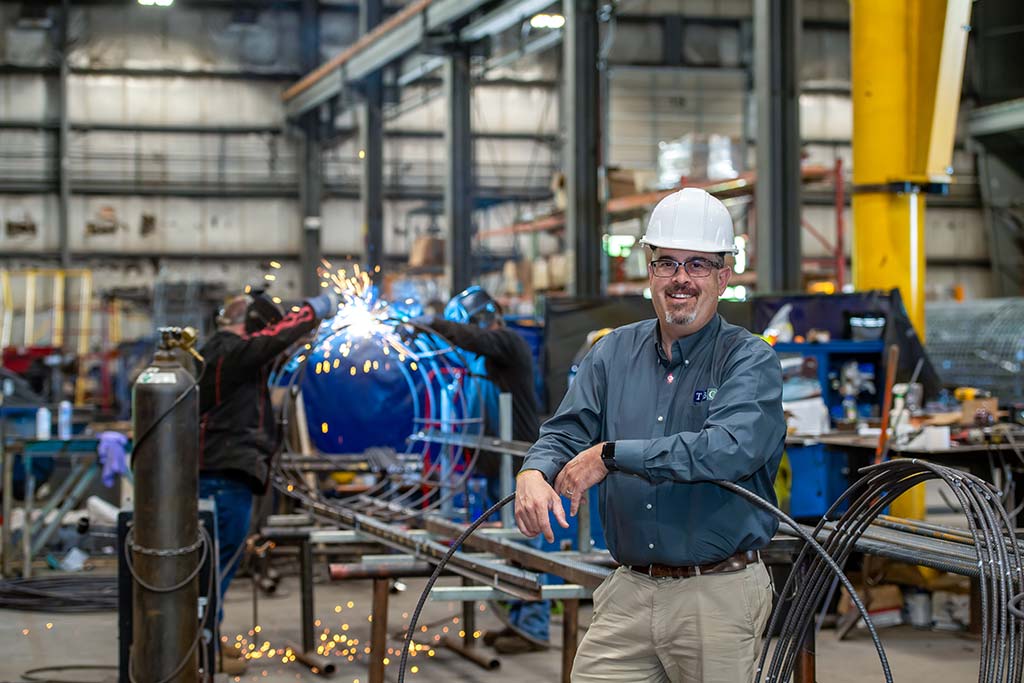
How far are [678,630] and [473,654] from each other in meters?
3.89

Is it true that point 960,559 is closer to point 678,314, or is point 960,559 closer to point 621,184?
point 678,314

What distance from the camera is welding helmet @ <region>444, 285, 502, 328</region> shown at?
8.00 metres

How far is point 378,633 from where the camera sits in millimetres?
5898

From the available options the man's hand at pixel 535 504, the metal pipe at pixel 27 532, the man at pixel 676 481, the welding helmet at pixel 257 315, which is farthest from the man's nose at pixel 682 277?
the metal pipe at pixel 27 532

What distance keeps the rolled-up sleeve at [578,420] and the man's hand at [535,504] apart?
0.48 ft

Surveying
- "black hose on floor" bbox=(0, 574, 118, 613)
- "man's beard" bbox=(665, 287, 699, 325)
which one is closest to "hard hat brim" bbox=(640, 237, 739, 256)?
"man's beard" bbox=(665, 287, 699, 325)

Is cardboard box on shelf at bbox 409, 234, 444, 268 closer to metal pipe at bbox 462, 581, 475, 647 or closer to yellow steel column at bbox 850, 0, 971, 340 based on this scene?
yellow steel column at bbox 850, 0, 971, 340

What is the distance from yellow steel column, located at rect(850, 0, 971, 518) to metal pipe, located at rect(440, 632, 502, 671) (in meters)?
4.14

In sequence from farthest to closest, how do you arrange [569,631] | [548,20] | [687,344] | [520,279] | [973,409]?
[520,279]
[548,20]
[973,409]
[569,631]
[687,344]

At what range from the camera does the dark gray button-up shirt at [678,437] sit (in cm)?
301

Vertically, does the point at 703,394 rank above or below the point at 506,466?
above

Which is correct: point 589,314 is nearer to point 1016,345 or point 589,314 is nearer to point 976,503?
point 1016,345

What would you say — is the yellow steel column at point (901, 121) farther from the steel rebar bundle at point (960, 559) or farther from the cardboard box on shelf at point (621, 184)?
the steel rebar bundle at point (960, 559)

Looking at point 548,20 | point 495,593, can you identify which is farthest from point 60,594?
point 548,20
